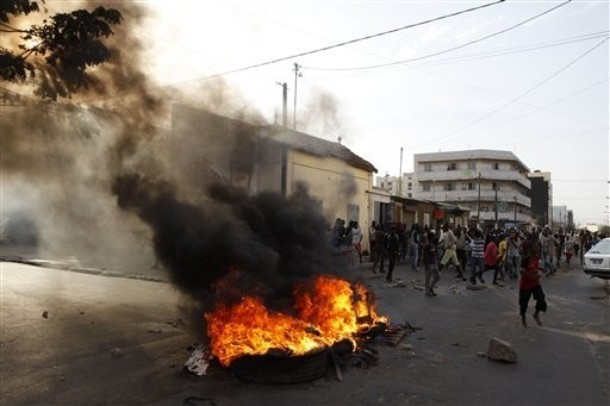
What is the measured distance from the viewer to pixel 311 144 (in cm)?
1575

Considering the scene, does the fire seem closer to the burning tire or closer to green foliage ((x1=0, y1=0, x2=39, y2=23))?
the burning tire

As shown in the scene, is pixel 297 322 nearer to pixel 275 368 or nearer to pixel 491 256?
pixel 275 368

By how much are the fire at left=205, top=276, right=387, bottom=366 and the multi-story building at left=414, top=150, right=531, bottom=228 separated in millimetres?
68350

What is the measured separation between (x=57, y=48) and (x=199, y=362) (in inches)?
186

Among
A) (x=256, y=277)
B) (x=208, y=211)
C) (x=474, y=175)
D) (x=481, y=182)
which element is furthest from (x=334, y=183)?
(x=481, y=182)

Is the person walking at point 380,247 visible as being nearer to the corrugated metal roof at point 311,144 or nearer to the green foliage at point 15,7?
the corrugated metal roof at point 311,144

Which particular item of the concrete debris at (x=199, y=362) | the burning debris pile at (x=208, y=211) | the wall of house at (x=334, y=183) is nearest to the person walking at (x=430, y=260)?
the wall of house at (x=334, y=183)

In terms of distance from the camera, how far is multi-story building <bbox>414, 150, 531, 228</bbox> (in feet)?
243

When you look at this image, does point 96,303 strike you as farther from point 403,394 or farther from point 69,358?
point 403,394

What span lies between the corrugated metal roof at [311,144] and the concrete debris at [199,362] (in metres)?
5.56

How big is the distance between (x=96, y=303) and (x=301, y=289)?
5.57m

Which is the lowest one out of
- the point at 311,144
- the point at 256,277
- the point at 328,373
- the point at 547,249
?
the point at 328,373

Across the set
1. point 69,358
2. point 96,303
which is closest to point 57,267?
point 96,303

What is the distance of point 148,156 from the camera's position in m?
8.92
